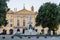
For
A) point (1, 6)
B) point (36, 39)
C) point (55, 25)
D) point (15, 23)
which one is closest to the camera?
point (36, 39)

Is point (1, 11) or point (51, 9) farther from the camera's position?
point (51, 9)

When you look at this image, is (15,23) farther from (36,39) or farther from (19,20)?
(36,39)

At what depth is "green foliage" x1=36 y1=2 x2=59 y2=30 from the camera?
66375mm

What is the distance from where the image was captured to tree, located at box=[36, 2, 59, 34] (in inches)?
2613

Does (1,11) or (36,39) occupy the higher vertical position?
(1,11)

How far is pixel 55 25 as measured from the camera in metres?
66.8

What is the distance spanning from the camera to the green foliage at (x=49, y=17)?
66.4 meters

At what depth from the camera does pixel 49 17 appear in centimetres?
6694

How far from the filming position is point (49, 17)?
66938 millimetres

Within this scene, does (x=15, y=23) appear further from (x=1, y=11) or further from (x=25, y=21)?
(x=1, y=11)

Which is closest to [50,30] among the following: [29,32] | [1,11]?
[29,32]

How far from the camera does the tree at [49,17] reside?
218 feet

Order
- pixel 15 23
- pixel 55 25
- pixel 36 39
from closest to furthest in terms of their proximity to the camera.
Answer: pixel 36 39 → pixel 55 25 → pixel 15 23

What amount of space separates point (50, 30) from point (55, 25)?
2.34 m
